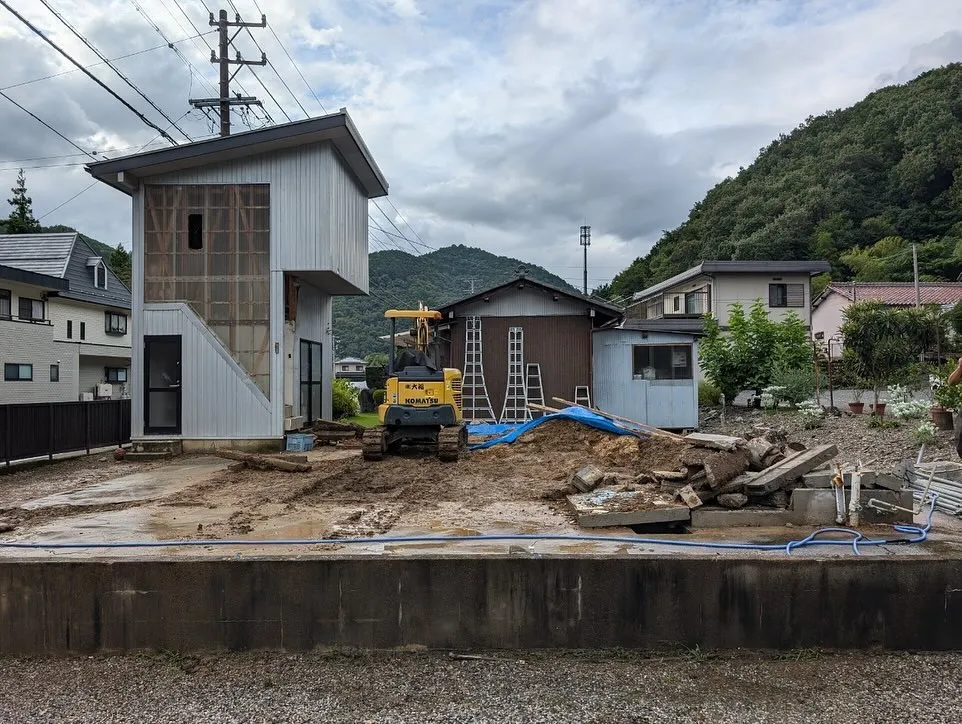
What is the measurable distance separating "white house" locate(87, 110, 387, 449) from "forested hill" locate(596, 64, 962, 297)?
132 ft

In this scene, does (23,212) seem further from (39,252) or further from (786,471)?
(786,471)

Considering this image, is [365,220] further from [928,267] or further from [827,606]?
[928,267]

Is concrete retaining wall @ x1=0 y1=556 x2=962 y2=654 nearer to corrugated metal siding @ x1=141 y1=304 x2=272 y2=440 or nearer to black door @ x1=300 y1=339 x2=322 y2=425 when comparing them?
A: corrugated metal siding @ x1=141 y1=304 x2=272 y2=440

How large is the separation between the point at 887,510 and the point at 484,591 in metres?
3.75

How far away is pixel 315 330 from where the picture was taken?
16.5m

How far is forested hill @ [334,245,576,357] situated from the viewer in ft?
173

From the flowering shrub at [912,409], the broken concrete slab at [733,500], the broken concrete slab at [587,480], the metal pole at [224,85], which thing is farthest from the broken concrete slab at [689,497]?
the metal pole at [224,85]

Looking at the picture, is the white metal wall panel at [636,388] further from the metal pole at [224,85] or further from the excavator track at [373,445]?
the metal pole at [224,85]

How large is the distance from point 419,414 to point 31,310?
1741 cm

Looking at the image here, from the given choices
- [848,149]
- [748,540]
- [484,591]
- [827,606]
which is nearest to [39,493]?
[484,591]

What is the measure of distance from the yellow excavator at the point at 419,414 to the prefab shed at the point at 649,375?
556 cm

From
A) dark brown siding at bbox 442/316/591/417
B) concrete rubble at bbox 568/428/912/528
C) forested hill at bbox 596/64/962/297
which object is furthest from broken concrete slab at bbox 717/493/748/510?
forested hill at bbox 596/64/962/297

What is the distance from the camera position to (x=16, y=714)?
3.96m

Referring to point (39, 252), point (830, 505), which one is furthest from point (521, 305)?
point (39, 252)
